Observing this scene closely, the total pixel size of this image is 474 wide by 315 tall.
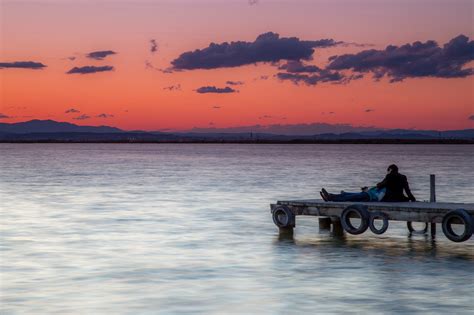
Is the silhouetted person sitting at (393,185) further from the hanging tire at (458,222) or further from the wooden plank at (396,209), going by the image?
the hanging tire at (458,222)

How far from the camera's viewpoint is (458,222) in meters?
22.0

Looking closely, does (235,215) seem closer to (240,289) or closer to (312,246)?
(312,246)

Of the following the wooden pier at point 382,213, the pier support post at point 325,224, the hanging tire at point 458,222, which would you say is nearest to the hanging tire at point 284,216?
the wooden pier at point 382,213

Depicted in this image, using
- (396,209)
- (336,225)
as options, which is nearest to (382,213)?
(396,209)

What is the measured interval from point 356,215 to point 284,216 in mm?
2865

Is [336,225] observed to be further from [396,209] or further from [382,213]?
[396,209]

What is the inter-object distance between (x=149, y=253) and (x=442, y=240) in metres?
8.25

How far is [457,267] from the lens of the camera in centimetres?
1975

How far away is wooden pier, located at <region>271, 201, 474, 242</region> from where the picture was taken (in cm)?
2189

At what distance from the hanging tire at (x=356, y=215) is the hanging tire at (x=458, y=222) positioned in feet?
7.43

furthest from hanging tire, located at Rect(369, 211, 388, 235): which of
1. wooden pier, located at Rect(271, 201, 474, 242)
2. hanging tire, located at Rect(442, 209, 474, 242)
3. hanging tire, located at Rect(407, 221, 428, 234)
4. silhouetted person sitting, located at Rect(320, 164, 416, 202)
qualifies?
hanging tire, located at Rect(407, 221, 428, 234)

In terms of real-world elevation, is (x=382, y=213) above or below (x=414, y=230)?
above

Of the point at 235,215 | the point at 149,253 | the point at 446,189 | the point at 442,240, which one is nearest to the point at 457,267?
the point at 442,240

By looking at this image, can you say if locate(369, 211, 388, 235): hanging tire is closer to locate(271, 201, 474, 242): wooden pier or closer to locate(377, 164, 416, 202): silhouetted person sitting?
locate(271, 201, 474, 242): wooden pier
